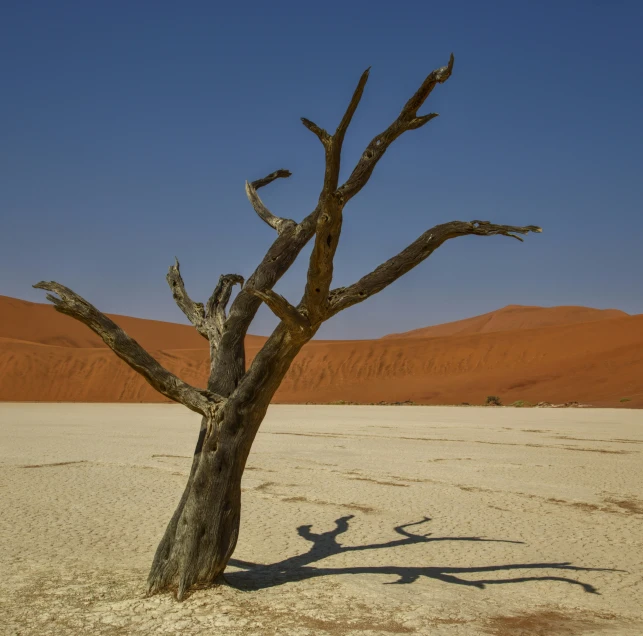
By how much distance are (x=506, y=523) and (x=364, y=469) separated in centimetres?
440

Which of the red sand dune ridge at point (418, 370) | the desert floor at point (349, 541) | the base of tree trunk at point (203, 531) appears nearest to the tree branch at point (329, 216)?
the base of tree trunk at point (203, 531)

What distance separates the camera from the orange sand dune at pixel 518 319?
146375 mm

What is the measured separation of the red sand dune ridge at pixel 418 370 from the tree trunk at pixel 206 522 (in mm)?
36054

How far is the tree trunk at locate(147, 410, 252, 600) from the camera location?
16.9 ft

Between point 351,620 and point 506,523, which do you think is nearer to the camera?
point 351,620

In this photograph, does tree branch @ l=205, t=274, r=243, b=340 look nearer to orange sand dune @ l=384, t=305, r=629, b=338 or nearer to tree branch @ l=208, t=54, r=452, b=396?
tree branch @ l=208, t=54, r=452, b=396

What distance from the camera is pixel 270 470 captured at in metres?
12.2

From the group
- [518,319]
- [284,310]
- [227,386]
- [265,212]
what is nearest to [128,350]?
[227,386]

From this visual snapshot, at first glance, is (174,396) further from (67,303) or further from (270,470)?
(270,470)

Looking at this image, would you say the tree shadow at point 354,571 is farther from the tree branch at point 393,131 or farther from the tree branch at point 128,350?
the tree branch at point 393,131

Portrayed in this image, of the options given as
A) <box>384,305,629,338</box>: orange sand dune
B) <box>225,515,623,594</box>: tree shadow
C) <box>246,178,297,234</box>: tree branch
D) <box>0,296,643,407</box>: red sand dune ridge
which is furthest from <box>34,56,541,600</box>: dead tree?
<box>384,305,629,338</box>: orange sand dune

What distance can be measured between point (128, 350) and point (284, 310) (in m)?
1.43

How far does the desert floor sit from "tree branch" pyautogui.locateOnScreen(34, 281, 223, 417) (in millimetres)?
1457

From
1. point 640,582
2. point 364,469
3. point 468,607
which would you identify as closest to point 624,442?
point 364,469
